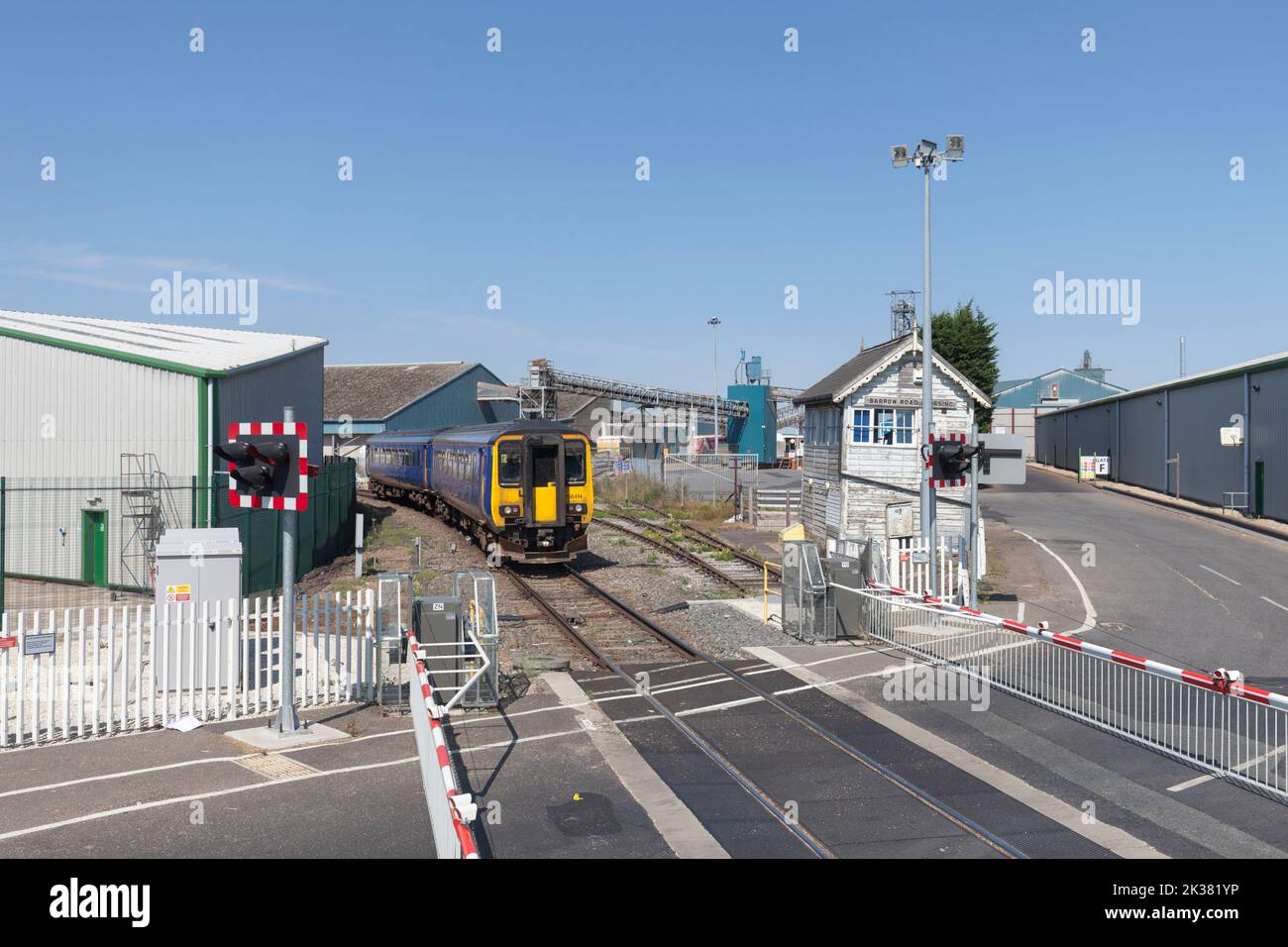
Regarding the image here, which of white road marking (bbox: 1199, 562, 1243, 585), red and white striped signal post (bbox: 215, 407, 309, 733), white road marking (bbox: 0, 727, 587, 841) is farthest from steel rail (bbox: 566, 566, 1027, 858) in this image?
white road marking (bbox: 1199, 562, 1243, 585)

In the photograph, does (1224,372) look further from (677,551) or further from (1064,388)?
(1064,388)

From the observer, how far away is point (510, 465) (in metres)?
22.7

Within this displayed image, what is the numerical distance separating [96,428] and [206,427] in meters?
2.87

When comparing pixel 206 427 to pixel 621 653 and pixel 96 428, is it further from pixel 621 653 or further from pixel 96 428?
Result: pixel 621 653

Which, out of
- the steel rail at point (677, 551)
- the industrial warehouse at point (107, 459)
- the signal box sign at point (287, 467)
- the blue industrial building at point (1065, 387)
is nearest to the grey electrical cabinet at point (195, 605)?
the signal box sign at point (287, 467)

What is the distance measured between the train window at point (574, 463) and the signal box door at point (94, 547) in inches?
359

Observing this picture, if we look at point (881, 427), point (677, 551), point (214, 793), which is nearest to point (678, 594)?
point (677, 551)

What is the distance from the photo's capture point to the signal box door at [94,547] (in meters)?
19.9

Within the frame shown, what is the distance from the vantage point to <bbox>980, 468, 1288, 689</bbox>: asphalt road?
15.6 meters

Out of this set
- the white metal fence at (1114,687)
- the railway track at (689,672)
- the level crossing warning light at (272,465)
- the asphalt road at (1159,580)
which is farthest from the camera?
the asphalt road at (1159,580)

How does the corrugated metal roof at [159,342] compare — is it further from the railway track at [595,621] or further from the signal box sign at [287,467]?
the signal box sign at [287,467]

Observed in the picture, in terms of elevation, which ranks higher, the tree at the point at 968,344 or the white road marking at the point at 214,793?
the tree at the point at 968,344

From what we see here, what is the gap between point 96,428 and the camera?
67.3 feet
